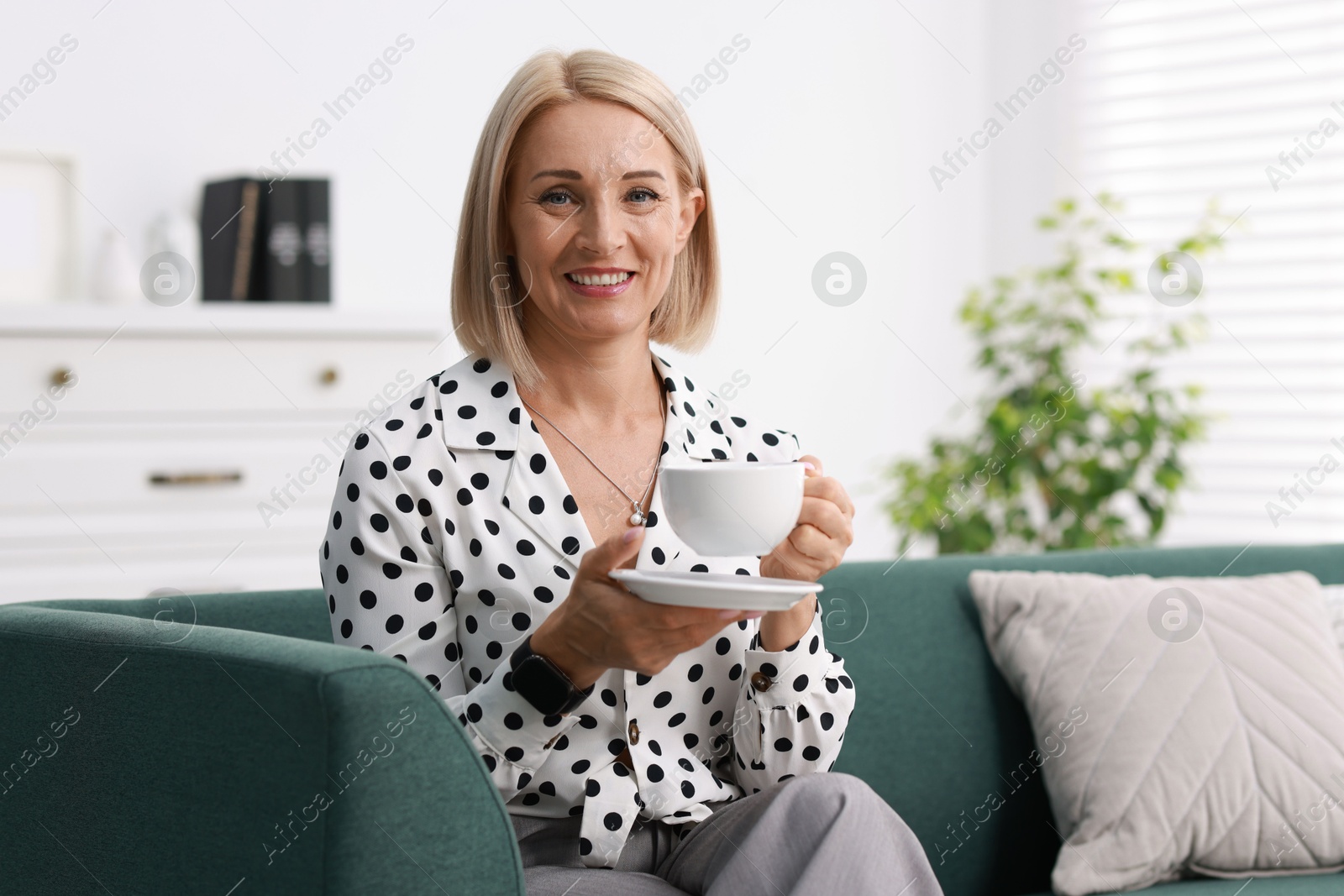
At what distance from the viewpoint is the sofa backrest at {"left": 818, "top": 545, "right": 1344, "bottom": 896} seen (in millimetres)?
1732

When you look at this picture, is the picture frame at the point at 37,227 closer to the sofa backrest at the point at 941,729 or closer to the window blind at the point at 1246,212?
the sofa backrest at the point at 941,729

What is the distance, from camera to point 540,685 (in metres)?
1.13

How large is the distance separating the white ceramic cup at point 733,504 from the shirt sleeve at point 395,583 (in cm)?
24

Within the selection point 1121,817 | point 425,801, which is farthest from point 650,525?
point 1121,817

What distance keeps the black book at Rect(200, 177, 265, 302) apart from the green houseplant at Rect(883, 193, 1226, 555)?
1.63 metres

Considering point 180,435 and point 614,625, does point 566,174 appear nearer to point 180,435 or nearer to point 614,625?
point 614,625

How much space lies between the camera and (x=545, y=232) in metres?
1.35

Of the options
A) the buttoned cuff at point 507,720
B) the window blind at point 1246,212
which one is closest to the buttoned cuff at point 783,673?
the buttoned cuff at point 507,720

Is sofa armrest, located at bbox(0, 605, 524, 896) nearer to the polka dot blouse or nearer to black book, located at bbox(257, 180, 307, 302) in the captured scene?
the polka dot blouse

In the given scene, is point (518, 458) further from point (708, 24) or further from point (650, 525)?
point (708, 24)

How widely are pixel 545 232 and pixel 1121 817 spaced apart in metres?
1.02

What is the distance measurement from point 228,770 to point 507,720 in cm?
24

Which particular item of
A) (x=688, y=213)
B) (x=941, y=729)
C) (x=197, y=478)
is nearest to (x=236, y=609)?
(x=688, y=213)

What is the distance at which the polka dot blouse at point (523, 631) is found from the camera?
1.25m
